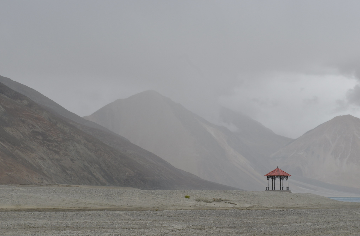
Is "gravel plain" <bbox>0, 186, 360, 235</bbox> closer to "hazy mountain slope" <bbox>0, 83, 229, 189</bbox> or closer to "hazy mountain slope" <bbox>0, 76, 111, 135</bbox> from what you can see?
"hazy mountain slope" <bbox>0, 83, 229, 189</bbox>

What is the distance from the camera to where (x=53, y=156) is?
72250mm

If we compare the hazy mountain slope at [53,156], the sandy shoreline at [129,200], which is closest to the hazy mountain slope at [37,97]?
the hazy mountain slope at [53,156]

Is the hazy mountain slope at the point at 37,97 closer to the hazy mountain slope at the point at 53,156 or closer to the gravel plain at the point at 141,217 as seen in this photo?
the hazy mountain slope at the point at 53,156

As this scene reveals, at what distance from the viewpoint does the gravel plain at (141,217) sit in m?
18.2

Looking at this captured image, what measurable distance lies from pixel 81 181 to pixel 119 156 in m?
25.0

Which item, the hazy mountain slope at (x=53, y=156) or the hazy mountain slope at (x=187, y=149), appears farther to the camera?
the hazy mountain slope at (x=187, y=149)

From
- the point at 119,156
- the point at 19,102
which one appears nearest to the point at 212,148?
the point at 119,156

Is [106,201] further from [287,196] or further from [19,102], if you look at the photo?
[19,102]

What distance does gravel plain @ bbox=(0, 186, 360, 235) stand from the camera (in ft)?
59.7

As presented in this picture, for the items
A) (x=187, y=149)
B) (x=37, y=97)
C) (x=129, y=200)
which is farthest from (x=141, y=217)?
(x=187, y=149)

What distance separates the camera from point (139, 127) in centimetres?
19400

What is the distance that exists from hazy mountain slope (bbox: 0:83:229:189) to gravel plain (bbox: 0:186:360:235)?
25.1 meters

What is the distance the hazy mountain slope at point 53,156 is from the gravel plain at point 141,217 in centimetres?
2513

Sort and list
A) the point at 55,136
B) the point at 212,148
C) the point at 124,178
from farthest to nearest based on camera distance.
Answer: the point at 212,148 < the point at 124,178 < the point at 55,136
